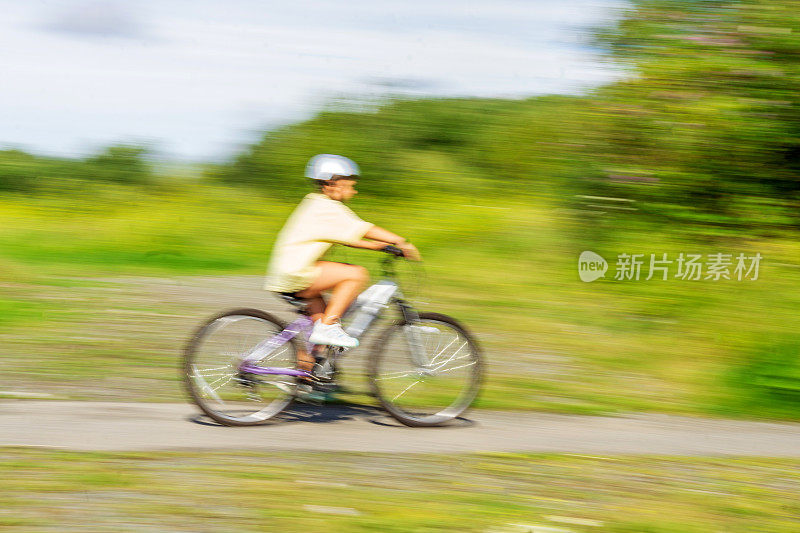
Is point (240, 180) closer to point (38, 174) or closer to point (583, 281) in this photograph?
point (38, 174)

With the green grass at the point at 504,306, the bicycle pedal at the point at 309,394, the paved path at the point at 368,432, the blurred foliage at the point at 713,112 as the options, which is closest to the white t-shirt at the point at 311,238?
the bicycle pedal at the point at 309,394

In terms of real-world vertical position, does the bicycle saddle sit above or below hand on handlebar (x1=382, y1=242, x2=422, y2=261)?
below

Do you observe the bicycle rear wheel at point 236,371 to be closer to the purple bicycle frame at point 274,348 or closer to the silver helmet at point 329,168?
the purple bicycle frame at point 274,348

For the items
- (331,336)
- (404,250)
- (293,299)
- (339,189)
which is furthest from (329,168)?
(331,336)

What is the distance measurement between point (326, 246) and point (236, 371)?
1.02 m

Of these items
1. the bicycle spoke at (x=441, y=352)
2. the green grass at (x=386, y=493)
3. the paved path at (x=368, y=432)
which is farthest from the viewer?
the bicycle spoke at (x=441, y=352)

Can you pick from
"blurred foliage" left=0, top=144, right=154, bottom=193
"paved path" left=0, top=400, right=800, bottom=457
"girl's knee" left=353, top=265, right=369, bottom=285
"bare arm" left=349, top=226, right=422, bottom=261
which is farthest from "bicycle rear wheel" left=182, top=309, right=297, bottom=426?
"blurred foliage" left=0, top=144, right=154, bottom=193

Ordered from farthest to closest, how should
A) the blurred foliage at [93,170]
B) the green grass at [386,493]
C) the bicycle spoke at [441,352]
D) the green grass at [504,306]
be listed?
the blurred foliage at [93,170]
the green grass at [504,306]
the bicycle spoke at [441,352]
the green grass at [386,493]

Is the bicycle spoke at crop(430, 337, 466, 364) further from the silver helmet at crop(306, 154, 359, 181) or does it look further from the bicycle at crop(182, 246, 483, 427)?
the silver helmet at crop(306, 154, 359, 181)

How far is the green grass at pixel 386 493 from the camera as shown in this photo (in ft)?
15.0

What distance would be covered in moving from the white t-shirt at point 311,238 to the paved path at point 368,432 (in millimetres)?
1009

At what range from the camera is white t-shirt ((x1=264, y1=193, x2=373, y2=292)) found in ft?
20.7

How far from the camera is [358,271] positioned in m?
6.48

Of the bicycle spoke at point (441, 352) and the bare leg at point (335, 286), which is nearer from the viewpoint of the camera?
the bare leg at point (335, 286)
